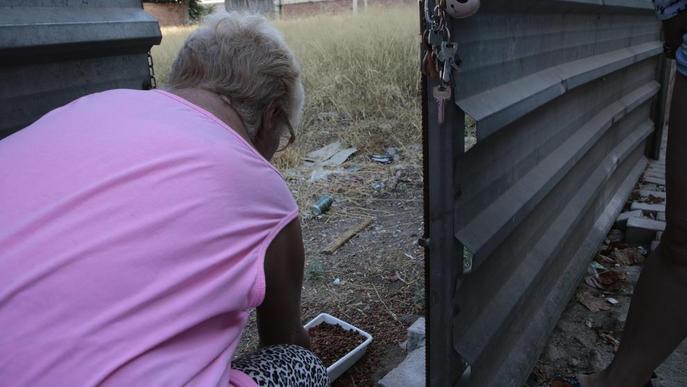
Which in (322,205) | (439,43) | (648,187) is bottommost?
(322,205)

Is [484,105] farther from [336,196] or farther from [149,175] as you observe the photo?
[336,196]

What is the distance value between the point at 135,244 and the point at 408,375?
1436 millimetres

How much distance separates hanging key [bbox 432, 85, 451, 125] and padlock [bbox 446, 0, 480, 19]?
17 centimetres

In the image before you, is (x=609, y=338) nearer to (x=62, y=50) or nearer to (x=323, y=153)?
(x=62, y=50)

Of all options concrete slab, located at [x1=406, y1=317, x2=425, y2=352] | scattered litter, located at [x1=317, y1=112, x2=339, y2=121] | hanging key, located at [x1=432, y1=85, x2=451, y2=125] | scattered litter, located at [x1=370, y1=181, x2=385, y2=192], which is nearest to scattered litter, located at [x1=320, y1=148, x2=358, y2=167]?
scattered litter, located at [x1=370, y1=181, x2=385, y2=192]

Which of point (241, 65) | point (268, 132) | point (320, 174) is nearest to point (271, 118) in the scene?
point (268, 132)

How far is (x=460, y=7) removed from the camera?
1263 mm

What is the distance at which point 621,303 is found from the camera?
277 cm

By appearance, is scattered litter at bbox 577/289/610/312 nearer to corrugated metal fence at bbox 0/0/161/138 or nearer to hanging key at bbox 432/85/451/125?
Result: hanging key at bbox 432/85/451/125

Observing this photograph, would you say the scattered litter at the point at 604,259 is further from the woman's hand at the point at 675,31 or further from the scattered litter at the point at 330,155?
the scattered litter at the point at 330,155

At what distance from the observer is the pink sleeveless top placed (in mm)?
1017

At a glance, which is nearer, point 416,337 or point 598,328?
point 416,337

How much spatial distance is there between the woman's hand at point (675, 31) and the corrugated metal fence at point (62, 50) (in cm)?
181

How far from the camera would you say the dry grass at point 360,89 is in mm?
6445
